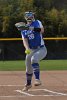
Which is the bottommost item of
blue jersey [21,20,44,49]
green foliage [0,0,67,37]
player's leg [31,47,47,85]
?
green foliage [0,0,67,37]

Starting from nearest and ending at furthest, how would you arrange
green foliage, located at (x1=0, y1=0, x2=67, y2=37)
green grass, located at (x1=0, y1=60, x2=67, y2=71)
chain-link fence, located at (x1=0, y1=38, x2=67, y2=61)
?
green grass, located at (x1=0, y1=60, x2=67, y2=71) → chain-link fence, located at (x1=0, y1=38, x2=67, y2=61) → green foliage, located at (x1=0, y1=0, x2=67, y2=37)

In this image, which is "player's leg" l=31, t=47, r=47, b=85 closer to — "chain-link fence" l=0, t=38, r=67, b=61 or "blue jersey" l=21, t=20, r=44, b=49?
"blue jersey" l=21, t=20, r=44, b=49

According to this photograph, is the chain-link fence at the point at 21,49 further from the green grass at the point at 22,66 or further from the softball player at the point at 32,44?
the softball player at the point at 32,44

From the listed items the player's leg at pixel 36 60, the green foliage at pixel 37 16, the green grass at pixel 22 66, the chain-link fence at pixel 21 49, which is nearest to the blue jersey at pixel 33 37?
the player's leg at pixel 36 60

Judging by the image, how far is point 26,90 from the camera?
9.91 metres

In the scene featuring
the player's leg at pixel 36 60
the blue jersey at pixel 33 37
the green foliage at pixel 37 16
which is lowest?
the green foliage at pixel 37 16

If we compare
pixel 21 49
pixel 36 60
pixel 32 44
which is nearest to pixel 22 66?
pixel 21 49

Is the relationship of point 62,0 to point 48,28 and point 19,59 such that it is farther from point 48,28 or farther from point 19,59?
point 19,59

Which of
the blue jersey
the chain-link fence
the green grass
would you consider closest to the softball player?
the blue jersey

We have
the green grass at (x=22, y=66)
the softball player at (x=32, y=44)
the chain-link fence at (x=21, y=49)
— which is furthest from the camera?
the chain-link fence at (x=21, y=49)

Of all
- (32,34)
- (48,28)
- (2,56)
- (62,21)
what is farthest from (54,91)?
(62,21)

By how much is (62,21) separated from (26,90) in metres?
30.0

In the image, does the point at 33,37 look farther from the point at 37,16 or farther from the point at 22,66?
the point at 37,16

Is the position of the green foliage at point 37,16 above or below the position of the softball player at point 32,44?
below
